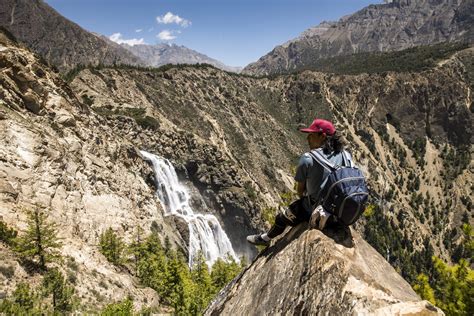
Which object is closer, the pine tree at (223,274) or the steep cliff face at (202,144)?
the steep cliff face at (202,144)

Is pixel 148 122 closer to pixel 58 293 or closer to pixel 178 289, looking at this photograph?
pixel 178 289

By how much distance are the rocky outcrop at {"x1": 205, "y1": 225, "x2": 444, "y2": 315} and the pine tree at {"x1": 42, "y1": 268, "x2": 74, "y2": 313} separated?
581 inches

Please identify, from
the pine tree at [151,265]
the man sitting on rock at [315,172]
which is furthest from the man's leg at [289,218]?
the pine tree at [151,265]

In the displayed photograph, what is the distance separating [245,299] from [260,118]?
127945 mm

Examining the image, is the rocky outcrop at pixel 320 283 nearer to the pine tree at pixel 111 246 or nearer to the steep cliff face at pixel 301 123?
the pine tree at pixel 111 246

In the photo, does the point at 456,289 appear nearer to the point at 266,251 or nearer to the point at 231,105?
the point at 266,251

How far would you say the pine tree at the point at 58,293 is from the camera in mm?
18812

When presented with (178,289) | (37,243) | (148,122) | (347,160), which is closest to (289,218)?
(347,160)

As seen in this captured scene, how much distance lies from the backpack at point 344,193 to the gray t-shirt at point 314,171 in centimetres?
13

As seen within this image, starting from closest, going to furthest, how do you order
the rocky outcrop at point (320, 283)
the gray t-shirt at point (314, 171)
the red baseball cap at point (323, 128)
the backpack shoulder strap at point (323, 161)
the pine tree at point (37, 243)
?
the rocky outcrop at point (320, 283)
the backpack shoulder strap at point (323, 161)
the gray t-shirt at point (314, 171)
the red baseball cap at point (323, 128)
the pine tree at point (37, 243)

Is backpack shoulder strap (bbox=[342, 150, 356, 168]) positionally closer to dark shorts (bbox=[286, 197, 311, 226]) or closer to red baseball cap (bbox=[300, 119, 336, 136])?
red baseball cap (bbox=[300, 119, 336, 136])

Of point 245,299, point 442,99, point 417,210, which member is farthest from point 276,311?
point 442,99

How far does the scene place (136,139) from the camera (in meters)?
67.2

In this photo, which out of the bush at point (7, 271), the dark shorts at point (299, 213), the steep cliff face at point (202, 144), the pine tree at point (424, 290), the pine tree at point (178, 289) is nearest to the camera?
the dark shorts at point (299, 213)
